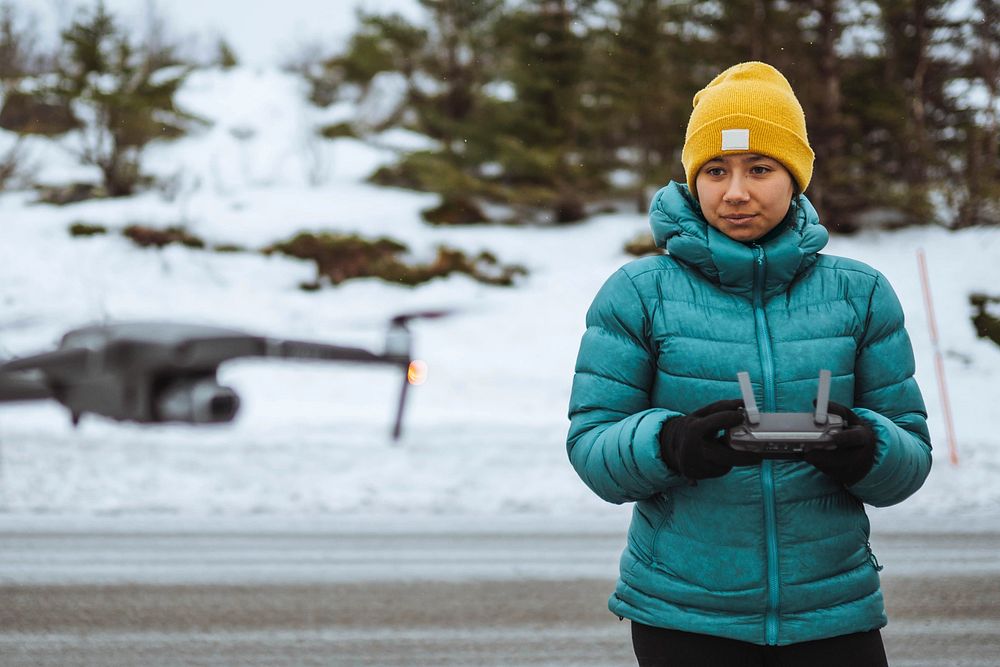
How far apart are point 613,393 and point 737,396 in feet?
0.70

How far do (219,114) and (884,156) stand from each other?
18590mm

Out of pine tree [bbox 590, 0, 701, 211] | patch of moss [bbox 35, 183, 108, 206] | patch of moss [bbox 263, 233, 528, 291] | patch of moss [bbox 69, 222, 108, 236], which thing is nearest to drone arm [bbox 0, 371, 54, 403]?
patch of moss [bbox 263, 233, 528, 291]

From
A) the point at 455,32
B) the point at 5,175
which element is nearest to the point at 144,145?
the point at 5,175

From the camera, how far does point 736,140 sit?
6.18ft

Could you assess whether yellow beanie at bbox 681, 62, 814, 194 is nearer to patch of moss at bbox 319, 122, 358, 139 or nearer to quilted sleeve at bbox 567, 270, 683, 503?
quilted sleeve at bbox 567, 270, 683, 503

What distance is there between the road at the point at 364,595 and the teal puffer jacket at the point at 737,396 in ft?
9.68

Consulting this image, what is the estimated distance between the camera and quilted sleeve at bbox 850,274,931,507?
1.82 meters

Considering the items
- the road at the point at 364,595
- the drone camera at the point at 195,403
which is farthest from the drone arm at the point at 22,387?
the drone camera at the point at 195,403

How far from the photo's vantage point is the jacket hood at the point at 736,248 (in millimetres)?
1844

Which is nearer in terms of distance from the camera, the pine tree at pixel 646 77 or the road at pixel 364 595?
the road at pixel 364 595

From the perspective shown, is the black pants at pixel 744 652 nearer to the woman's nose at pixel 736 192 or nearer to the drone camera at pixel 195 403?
the woman's nose at pixel 736 192

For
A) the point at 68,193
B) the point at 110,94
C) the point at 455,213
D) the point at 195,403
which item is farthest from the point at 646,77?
the point at 195,403

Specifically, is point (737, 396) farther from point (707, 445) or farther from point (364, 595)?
point (364, 595)

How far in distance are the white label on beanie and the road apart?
3261mm
